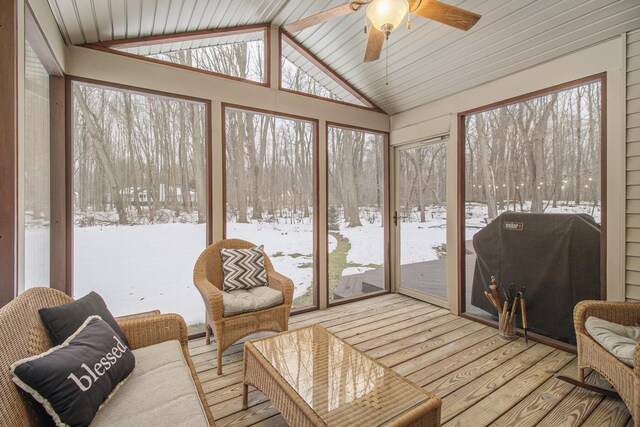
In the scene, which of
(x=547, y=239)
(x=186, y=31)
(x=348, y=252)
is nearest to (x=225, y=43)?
(x=186, y=31)

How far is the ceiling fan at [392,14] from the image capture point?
5.16 feet

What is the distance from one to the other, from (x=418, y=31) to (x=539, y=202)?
76.7 inches

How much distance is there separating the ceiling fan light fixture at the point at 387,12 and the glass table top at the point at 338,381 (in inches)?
71.6

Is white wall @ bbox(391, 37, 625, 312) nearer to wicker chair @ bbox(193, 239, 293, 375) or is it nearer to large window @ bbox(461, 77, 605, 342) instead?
large window @ bbox(461, 77, 605, 342)

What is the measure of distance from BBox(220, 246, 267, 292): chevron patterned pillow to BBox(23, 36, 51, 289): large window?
1282mm

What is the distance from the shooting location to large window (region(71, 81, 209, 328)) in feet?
8.57

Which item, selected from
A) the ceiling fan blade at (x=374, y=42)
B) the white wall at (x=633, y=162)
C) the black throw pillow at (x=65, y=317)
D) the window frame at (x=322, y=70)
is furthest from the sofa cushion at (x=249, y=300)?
the white wall at (x=633, y=162)

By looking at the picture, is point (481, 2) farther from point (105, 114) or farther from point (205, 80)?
point (105, 114)

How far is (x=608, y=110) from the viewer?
2.35m

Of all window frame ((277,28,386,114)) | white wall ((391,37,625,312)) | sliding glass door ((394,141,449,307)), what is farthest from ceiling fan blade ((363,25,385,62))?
sliding glass door ((394,141,449,307))

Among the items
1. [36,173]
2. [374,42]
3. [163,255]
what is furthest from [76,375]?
[374,42]

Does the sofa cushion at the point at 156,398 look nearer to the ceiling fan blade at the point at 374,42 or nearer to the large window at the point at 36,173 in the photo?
the large window at the point at 36,173

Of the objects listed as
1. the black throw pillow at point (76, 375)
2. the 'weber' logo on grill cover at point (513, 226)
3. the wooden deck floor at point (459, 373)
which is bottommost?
the wooden deck floor at point (459, 373)

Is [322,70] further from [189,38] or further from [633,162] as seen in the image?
[633,162]
